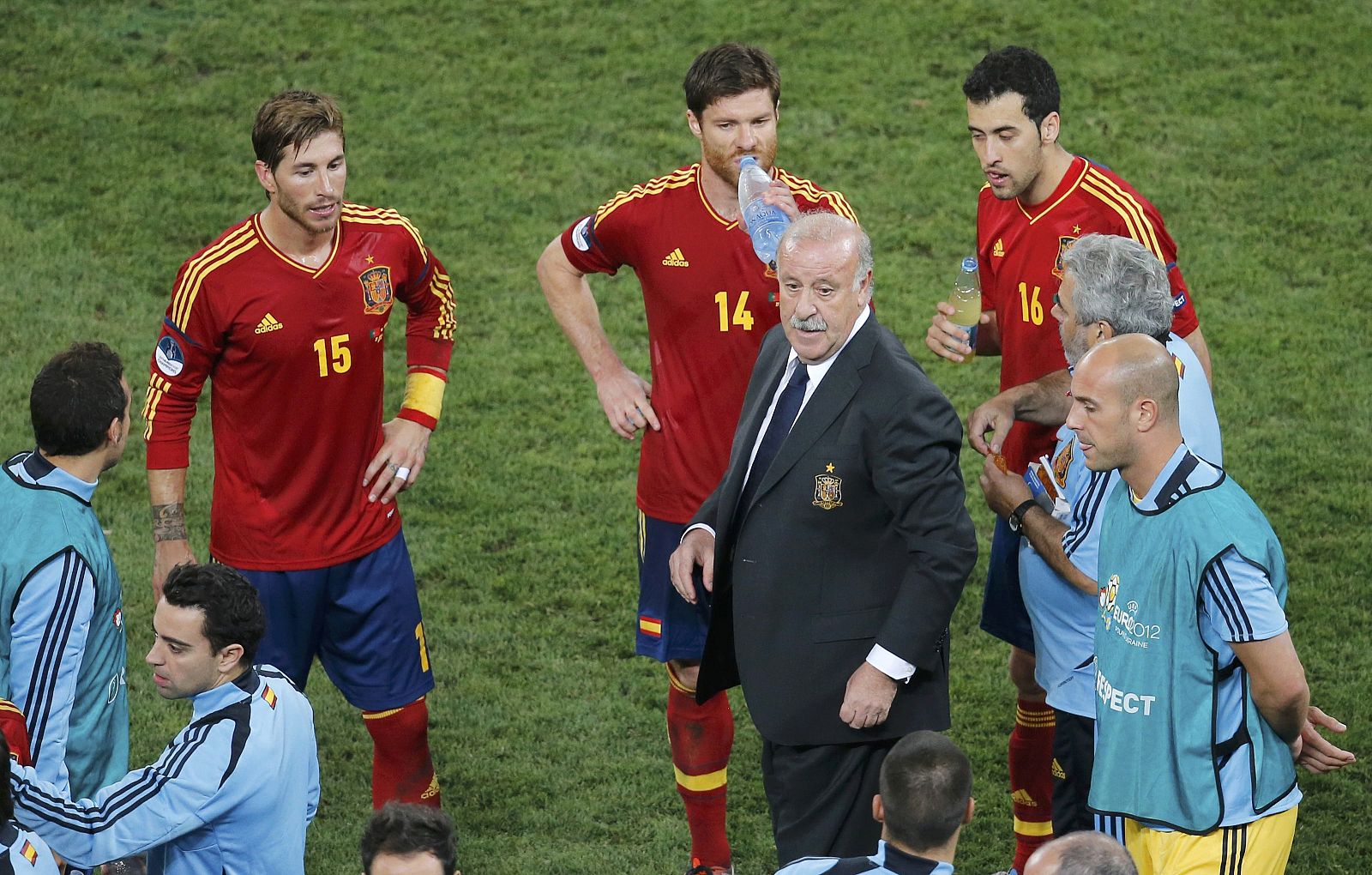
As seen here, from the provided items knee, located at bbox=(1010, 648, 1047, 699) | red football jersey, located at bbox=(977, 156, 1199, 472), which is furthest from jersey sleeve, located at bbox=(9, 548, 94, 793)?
knee, located at bbox=(1010, 648, 1047, 699)

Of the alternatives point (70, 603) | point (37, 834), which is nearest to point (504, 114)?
point (70, 603)

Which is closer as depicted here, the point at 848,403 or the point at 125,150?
the point at 848,403

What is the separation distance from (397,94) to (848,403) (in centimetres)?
863

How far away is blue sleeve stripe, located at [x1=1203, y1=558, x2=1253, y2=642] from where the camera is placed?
12.6 ft

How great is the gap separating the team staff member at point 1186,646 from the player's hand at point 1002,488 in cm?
91

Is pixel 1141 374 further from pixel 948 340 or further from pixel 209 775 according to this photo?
pixel 209 775

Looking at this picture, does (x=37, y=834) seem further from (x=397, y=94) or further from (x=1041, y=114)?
(x=397, y=94)

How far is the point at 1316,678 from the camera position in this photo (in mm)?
6852

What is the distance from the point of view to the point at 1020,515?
5.00 m

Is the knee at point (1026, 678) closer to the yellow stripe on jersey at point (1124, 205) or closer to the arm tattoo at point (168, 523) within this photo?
the yellow stripe on jersey at point (1124, 205)

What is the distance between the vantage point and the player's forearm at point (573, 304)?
596cm

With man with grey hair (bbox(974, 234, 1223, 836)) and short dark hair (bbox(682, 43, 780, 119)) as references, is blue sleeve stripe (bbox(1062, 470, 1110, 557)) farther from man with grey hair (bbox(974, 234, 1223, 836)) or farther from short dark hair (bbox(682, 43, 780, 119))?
short dark hair (bbox(682, 43, 780, 119))

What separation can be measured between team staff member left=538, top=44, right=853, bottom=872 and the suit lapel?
1068 mm

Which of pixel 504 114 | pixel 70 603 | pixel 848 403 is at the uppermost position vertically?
pixel 504 114
